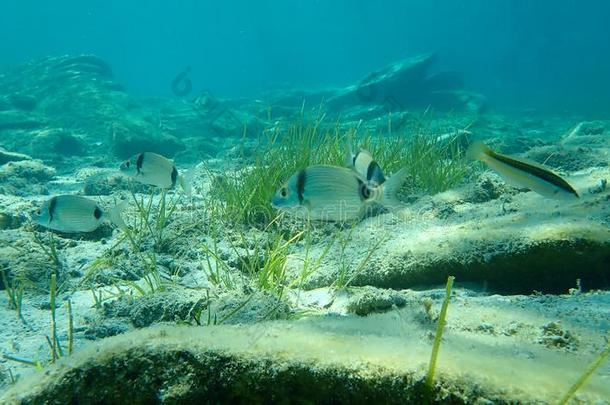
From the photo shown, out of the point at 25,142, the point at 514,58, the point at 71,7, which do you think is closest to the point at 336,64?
the point at 514,58

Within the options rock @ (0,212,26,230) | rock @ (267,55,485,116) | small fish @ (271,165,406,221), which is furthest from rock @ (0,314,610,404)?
rock @ (267,55,485,116)

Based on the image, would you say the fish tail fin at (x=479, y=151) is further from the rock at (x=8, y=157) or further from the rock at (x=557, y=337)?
the rock at (x=8, y=157)

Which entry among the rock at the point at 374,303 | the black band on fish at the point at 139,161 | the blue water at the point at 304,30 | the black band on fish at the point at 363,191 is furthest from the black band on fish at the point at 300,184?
the blue water at the point at 304,30

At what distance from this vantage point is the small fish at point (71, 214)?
3.78 meters

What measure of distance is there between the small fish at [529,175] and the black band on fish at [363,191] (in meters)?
0.85

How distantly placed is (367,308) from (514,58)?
135 meters

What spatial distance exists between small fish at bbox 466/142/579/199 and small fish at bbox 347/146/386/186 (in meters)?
0.87

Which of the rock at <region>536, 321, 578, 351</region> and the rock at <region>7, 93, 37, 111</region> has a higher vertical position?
the rock at <region>7, 93, 37, 111</region>

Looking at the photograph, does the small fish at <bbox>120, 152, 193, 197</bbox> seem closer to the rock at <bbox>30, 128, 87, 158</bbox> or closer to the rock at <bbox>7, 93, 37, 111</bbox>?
the rock at <bbox>30, 128, 87, 158</bbox>

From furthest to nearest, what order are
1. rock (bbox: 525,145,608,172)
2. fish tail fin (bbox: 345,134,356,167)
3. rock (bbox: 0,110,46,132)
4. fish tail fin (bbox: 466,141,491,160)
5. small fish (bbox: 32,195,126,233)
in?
rock (bbox: 0,110,46,132) < rock (bbox: 525,145,608,172) < fish tail fin (bbox: 345,134,356,167) < small fish (bbox: 32,195,126,233) < fish tail fin (bbox: 466,141,491,160)

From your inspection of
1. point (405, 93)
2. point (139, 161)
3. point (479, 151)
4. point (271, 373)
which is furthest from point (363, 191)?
point (405, 93)

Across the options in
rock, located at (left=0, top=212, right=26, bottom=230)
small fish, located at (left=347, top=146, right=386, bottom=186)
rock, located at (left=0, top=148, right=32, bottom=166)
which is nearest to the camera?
small fish, located at (left=347, top=146, right=386, bottom=186)

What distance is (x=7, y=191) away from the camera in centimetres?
768

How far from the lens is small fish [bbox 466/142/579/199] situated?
2.68m
